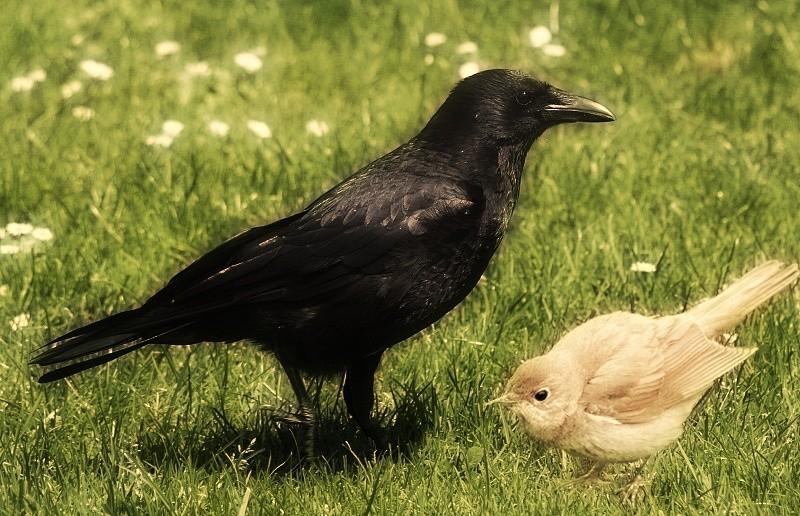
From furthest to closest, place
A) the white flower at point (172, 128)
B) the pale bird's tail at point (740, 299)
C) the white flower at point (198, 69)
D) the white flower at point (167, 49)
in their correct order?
the white flower at point (167, 49), the white flower at point (198, 69), the white flower at point (172, 128), the pale bird's tail at point (740, 299)

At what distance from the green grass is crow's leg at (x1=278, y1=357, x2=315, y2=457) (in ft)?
0.27

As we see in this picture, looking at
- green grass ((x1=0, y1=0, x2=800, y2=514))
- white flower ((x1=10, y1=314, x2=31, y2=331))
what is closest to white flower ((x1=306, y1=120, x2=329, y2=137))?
green grass ((x1=0, y1=0, x2=800, y2=514))

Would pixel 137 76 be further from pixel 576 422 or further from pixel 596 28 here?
pixel 576 422

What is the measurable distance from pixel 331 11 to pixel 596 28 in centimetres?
164

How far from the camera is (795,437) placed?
429 cm

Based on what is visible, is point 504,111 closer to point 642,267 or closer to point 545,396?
point 545,396

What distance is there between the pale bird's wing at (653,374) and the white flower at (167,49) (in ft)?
14.0

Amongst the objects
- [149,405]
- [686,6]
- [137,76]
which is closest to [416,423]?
[149,405]

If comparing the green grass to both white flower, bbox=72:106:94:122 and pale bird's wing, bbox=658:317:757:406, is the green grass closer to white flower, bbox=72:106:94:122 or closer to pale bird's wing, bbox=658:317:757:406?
white flower, bbox=72:106:94:122

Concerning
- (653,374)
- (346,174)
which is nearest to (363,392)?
(653,374)

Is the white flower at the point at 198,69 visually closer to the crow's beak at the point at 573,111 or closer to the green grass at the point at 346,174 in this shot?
the green grass at the point at 346,174

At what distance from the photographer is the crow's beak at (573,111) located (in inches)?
176

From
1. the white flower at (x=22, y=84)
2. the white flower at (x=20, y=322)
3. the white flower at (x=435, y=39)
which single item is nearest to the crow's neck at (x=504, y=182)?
the white flower at (x=20, y=322)

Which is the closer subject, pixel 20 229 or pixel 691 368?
pixel 691 368
